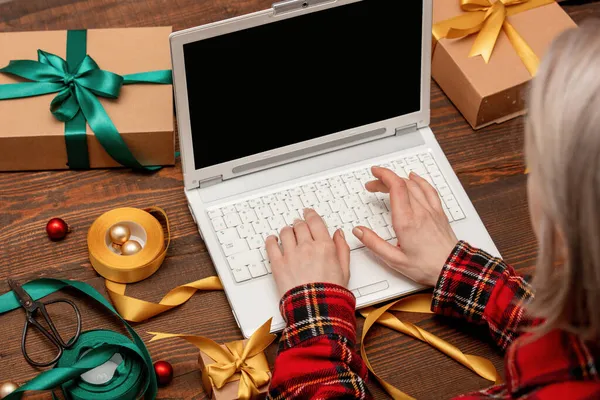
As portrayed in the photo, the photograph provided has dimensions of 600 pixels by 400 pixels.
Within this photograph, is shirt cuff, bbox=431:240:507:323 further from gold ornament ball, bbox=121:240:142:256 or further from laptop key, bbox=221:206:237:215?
gold ornament ball, bbox=121:240:142:256

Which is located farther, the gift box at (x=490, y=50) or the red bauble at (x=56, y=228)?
the gift box at (x=490, y=50)

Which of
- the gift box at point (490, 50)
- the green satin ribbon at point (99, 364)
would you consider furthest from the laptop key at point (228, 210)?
the gift box at point (490, 50)

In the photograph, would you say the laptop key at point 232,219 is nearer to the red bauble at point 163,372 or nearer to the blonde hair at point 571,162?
the red bauble at point 163,372

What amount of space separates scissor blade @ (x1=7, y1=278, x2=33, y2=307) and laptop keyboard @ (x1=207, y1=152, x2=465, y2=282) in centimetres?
27

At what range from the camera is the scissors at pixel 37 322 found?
1032 millimetres

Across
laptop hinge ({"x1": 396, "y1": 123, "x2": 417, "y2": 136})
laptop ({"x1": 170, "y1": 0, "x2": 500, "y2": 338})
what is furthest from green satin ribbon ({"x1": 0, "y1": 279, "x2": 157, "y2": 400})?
laptop hinge ({"x1": 396, "y1": 123, "x2": 417, "y2": 136})

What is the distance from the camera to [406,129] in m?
1.23

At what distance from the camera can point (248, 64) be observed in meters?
1.05

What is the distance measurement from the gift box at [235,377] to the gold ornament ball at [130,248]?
19 cm

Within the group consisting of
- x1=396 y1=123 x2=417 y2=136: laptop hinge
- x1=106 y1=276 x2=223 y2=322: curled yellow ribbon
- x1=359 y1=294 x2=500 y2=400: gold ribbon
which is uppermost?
x1=396 y1=123 x2=417 y2=136: laptop hinge

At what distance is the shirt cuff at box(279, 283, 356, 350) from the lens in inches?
39.4

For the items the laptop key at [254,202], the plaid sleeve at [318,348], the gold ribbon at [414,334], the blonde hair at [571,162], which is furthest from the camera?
the laptop key at [254,202]

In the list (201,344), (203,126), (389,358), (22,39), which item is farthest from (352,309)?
(22,39)

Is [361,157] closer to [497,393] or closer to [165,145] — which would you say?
[165,145]
